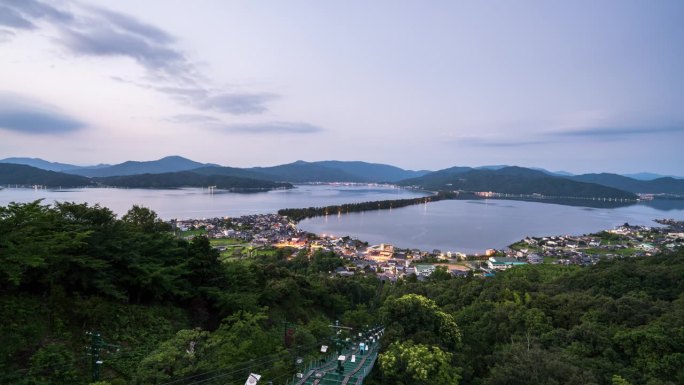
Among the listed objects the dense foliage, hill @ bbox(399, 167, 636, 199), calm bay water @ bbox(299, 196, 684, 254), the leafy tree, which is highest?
hill @ bbox(399, 167, 636, 199)

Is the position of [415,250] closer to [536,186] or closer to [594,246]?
[594,246]

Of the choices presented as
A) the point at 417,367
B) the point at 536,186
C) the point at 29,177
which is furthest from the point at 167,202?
the point at 536,186

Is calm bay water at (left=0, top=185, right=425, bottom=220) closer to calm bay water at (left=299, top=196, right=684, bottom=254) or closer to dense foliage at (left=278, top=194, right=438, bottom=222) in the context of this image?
dense foliage at (left=278, top=194, right=438, bottom=222)

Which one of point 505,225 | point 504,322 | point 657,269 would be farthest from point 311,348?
A: point 505,225

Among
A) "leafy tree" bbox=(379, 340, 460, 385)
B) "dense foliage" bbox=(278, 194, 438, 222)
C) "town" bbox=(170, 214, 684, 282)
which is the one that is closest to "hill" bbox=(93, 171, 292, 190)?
"dense foliage" bbox=(278, 194, 438, 222)

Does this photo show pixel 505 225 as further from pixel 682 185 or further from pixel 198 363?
pixel 682 185

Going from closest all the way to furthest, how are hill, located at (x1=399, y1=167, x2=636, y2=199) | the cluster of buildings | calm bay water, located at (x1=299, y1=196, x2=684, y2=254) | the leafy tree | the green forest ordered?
the green forest
the leafy tree
the cluster of buildings
calm bay water, located at (x1=299, y1=196, x2=684, y2=254)
hill, located at (x1=399, y1=167, x2=636, y2=199)

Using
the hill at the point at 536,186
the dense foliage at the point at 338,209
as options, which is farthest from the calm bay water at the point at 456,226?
the hill at the point at 536,186
